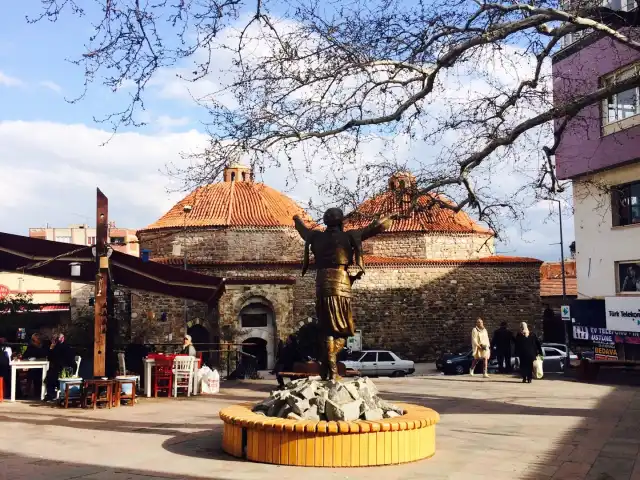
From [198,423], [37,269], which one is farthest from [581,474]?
[37,269]

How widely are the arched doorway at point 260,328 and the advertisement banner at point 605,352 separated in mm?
12855

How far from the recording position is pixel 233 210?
31.5m

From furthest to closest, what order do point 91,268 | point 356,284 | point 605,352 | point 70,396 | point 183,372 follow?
1. point 356,284
2. point 605,352
3. point 91,268
4. point 183,372
5. point 70,396

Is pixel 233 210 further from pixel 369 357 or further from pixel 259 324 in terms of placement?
pixel 369 357

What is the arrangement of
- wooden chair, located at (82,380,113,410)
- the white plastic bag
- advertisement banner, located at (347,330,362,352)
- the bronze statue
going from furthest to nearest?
advertisement banner, located at (347,330,362,352) < the white plastic bag < wooden chair, located at (82,380,113,410) < the bronze statue

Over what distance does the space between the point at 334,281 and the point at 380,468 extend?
1991 millimetres

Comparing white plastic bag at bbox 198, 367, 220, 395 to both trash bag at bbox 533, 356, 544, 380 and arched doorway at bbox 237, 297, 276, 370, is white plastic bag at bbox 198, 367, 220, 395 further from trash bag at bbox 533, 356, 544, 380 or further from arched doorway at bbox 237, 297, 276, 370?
arched doorway at bbox 237, 297, 276, 370

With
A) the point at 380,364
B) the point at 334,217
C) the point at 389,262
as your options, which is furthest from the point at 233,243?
the point at 334,217

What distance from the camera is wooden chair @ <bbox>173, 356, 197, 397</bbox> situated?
12.6 meters

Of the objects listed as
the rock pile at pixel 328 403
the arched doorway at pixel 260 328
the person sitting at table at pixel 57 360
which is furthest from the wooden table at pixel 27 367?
the arched doorway at pixel 260 328

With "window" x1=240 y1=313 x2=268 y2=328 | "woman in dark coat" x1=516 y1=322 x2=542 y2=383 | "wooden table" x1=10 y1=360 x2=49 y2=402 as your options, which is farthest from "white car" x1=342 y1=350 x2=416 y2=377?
"wooden table" x1=10 y1=360 x2=49 y2=402

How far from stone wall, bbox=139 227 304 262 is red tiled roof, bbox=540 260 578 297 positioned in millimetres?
14323

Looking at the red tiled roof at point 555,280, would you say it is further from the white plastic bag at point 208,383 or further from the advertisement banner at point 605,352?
the white plastic bag at point 208,383

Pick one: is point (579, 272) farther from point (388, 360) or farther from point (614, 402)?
point (614, 402)
